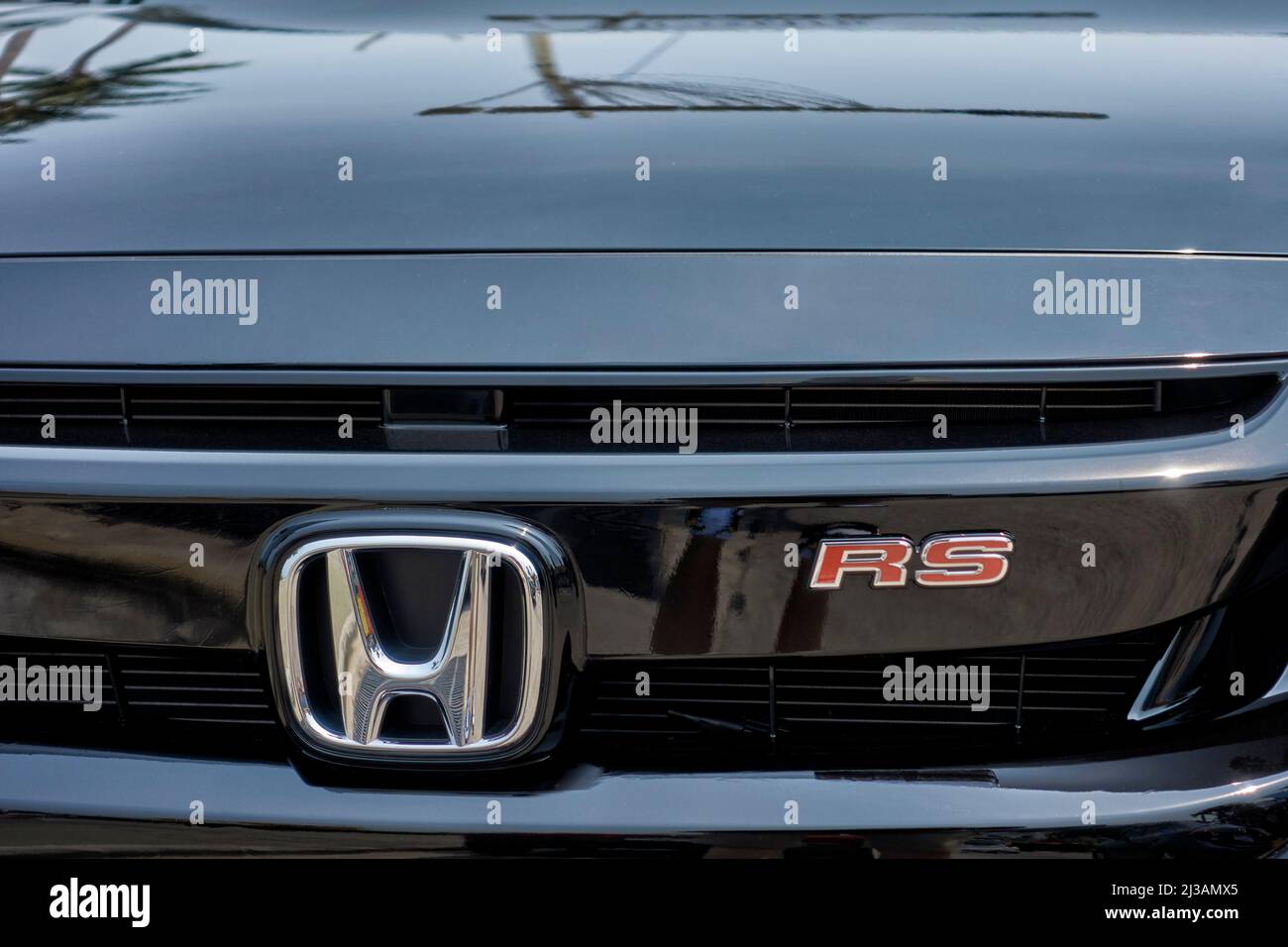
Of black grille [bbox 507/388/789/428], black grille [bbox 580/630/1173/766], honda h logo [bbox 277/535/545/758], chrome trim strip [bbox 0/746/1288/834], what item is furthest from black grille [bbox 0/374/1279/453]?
chrome trim strip [bbox 0/746/1288/834]

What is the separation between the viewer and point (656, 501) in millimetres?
1233

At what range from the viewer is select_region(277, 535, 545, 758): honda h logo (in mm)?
1235

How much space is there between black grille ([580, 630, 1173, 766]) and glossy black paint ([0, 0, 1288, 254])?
1.41ft

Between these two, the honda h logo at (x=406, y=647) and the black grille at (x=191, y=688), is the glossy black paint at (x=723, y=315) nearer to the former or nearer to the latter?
the honda h logo at (x=406, y=647)

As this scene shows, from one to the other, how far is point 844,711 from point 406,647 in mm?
448

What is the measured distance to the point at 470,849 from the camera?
4.13ft

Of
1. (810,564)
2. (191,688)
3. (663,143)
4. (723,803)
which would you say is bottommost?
(723,803)

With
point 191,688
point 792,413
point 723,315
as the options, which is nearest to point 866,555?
point 792,413

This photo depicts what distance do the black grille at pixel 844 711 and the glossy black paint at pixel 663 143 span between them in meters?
0.43

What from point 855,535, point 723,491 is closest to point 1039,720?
point 855,535

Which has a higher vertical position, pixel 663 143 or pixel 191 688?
pixel 663 143

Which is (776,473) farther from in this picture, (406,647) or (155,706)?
(155,706)

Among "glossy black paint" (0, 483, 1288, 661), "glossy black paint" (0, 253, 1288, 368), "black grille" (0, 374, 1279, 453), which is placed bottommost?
"glossy black paint" (0, 483, 1288, 661)

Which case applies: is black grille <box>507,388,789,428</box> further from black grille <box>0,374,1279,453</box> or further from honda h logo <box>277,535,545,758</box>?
honda h logo <box>277,535,545,758</box>
